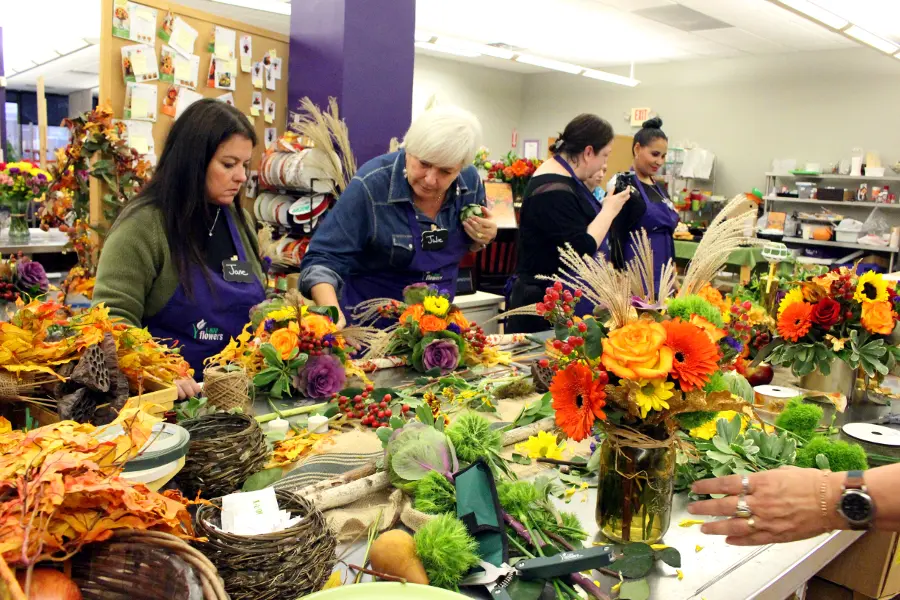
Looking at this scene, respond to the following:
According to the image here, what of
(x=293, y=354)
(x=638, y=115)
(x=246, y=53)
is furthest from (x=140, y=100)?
(x=638, y=115)

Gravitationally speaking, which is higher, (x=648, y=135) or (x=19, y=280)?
(x=648, y=135)

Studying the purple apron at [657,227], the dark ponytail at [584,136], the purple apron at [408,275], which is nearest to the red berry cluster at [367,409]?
the purple apron at [408,275]

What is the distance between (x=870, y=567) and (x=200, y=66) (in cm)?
382

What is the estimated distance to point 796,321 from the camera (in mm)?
2057

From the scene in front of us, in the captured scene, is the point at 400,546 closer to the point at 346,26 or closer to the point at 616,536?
the point at 616,536

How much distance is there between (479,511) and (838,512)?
0.56 metres

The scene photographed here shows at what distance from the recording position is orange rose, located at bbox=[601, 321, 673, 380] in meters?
1.04

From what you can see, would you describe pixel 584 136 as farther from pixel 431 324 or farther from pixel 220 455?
pixel 220 455

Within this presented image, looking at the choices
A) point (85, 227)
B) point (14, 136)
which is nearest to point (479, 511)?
point (85, 227)

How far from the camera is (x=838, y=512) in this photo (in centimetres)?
110

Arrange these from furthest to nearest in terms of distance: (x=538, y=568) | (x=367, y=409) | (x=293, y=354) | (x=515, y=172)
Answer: (x=515, y=172), (x=293, y=354), (x=367, y=409), (x=538, y=568)

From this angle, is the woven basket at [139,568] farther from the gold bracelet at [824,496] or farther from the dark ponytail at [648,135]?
the dark ponytail at [648,135]

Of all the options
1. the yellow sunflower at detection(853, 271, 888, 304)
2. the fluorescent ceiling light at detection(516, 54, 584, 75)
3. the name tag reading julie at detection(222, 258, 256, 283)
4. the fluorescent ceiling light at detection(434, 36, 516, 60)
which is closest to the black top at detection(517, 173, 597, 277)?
the yellow sunflower at detection(853, 271, 888, 304)

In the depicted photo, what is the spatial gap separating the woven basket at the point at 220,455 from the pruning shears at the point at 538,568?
1.47ft
